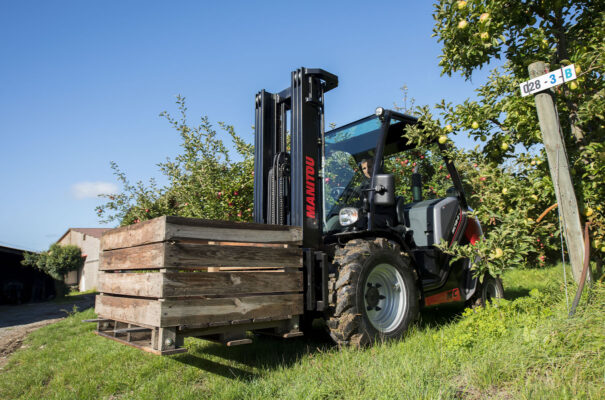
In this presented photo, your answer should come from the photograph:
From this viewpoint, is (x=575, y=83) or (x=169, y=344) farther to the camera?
(x=575, y=83)

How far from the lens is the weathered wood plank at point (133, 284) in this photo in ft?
10.2

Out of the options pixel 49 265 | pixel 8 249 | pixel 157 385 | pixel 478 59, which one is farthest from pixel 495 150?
pixel 49 265

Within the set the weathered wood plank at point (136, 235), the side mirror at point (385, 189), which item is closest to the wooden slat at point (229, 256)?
the weathered wood plank at point (136, 235)

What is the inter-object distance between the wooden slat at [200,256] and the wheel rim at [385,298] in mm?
937

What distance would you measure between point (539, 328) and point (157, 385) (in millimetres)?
3152

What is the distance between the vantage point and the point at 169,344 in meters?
3.07

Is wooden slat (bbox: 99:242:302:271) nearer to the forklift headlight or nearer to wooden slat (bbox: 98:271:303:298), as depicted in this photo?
wooden slat (bbox: 98:271:303:298)

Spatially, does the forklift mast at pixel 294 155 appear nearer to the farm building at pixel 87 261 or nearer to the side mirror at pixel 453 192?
the side mirror at pixel 453 192

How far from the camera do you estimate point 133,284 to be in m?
3.48

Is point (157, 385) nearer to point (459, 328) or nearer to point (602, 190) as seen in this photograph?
point (459, 328)

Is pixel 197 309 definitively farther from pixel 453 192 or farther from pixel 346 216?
pixel 453 192

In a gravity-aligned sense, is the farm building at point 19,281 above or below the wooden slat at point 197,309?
above

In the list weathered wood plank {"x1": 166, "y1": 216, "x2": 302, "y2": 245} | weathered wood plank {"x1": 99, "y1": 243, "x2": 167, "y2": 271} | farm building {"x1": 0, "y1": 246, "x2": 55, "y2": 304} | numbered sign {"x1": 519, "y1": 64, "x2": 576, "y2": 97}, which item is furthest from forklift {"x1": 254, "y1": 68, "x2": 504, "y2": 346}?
farm building {"x1": 0, "y1": 246, "x2": 55, "y2": 304}

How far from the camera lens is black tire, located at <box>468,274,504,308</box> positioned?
18.9 feet
